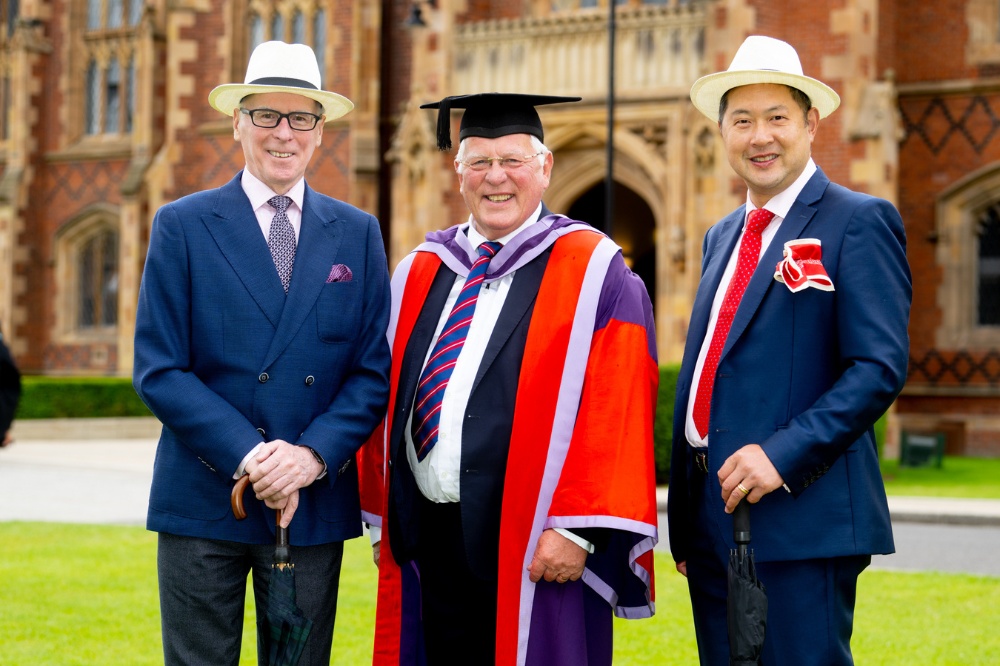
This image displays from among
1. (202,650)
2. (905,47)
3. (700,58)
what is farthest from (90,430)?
(202,650)

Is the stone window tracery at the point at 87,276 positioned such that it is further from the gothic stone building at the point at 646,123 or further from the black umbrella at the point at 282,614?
the black umbrella at the point at 282,614

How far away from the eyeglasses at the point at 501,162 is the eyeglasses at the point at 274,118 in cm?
54

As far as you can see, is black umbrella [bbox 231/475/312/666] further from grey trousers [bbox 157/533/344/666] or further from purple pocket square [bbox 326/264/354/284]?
purple pocket square [bbox 326/264/354/284]

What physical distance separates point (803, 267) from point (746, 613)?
98 cm

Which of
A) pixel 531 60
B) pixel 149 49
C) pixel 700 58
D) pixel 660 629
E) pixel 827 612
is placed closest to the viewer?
pixel 827 612

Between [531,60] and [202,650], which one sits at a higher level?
[531,60]

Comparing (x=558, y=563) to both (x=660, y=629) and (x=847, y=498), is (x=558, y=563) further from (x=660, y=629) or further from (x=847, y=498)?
(x=660, y=629)

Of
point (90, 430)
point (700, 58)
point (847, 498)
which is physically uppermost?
point (700, 58)

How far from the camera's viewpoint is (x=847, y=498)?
3414mm

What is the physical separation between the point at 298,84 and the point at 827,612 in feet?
7.34

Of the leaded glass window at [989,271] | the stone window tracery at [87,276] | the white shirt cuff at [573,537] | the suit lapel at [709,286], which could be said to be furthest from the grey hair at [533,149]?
the stone window tracery at [87,276]

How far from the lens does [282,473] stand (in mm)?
3434

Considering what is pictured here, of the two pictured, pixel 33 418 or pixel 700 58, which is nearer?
pixel 700 58

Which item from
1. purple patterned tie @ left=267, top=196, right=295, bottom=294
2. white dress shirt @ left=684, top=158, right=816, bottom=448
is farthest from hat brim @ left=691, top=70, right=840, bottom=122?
purple patterned tie @ left=267, top=196, right=295, bottom=294
